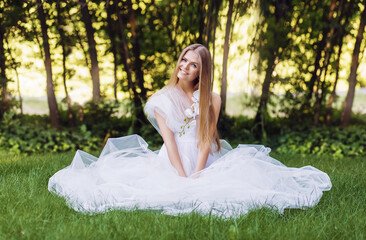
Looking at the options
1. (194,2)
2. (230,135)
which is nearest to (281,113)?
(230,135)

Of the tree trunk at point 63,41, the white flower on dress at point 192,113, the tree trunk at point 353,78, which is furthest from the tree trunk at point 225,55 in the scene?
the white flower on dress at point 192,113

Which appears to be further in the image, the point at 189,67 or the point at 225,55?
the point at 225,55

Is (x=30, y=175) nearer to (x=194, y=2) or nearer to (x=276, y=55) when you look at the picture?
(x=194, y=2)

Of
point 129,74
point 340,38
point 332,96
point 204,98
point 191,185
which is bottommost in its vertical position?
point 191,185

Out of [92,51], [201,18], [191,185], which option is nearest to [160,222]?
[191,185]

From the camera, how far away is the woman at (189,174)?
2.84m

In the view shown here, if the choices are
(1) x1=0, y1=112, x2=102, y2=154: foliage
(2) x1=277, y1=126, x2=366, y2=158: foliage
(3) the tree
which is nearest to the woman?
(1) x1=0, y1=112, x2=102, y2=154: foliage

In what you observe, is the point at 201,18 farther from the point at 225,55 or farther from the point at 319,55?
the point at 319,55

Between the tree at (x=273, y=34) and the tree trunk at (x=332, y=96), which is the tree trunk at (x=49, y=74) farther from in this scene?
the tree trunk at (x=332, y=96)

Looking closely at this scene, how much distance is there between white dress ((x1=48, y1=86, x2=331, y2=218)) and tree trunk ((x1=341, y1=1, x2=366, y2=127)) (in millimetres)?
3339

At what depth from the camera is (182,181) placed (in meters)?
2.94

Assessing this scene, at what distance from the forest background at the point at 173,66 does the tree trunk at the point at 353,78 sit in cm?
1

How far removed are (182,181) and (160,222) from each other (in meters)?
0.44

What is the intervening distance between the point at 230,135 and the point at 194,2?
1885mm
